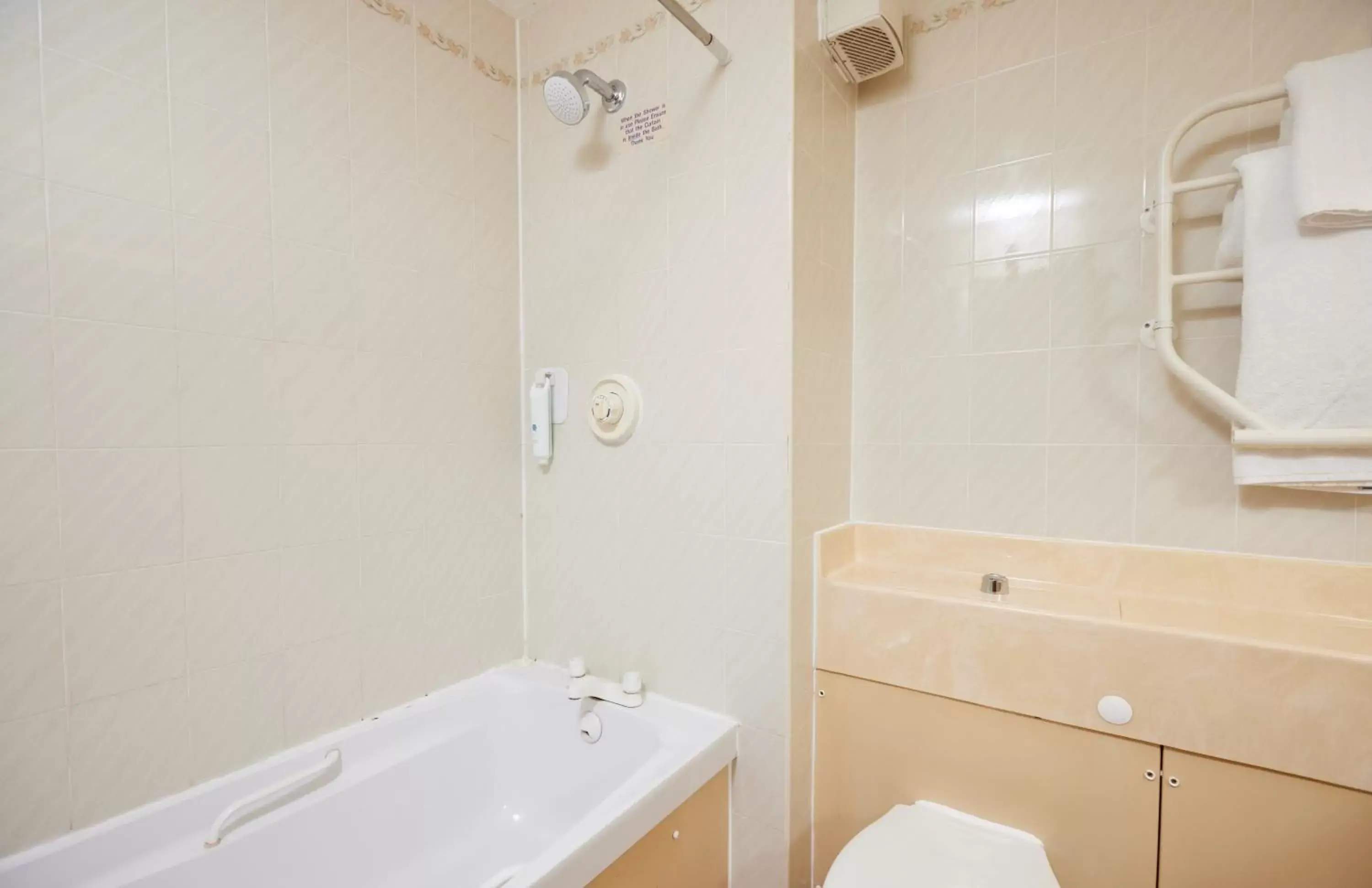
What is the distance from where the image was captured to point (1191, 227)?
1.19m

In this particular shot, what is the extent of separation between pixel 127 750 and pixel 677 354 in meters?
1.29

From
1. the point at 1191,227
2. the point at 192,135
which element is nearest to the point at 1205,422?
the point at 1191,227

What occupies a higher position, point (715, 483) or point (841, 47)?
point (841, 47)

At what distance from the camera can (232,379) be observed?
1.14 m

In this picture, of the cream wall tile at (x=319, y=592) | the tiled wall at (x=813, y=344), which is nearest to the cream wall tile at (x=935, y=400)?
the tiled wall at (x=813, y=344)

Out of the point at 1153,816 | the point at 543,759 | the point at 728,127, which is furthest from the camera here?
the point at 543,759

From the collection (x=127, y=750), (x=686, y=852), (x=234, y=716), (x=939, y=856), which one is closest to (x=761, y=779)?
(x=686, y=852)

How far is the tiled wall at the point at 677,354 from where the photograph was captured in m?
1.28

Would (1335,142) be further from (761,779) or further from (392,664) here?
(392,664)

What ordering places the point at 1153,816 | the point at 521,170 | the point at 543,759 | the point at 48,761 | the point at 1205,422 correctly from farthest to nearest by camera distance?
the point at 521,170 < the point at 543,759 < the point at 1205,422 < the point at 1153,816 < the point at 48,761

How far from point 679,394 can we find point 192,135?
42.0 inches

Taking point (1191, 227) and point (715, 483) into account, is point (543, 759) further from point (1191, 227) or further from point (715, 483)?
point (1191, 227)

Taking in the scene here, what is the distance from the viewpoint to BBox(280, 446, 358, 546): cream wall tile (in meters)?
1.23

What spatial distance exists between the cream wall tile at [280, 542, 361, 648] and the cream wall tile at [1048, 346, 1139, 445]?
5.38 ft
